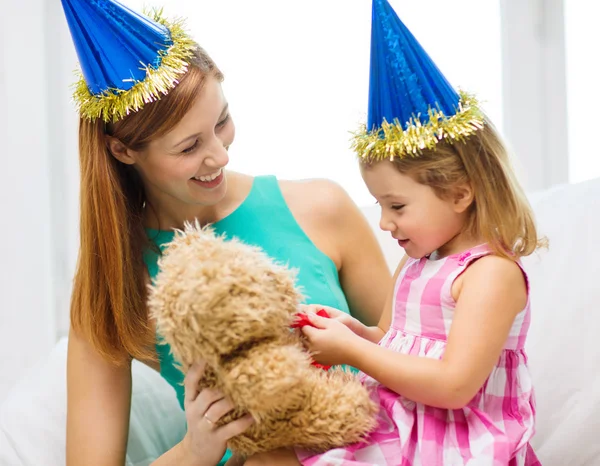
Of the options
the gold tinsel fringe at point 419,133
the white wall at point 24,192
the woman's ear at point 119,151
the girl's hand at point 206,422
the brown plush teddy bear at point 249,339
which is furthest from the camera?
the white wall at point 24,192

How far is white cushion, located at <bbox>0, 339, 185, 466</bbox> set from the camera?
1.43 meters

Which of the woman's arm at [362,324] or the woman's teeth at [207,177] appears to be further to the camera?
the woman's teeth at [207,177]

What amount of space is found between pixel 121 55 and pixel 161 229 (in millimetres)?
393

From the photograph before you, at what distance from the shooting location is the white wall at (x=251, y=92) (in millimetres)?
2324

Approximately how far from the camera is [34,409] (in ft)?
5.00

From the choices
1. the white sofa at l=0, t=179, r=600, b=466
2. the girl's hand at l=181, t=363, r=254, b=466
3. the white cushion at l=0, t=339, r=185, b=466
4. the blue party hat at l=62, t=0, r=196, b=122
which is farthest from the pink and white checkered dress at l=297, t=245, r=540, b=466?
the white cushion at l=0, t=339, r=185, b=466

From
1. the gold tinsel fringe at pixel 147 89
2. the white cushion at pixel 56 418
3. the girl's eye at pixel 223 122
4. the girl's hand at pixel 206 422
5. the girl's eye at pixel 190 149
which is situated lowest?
the white cushion at pixel 56 418

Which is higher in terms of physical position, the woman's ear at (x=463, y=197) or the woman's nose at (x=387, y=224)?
the woman's ear at (x=463, y=197)

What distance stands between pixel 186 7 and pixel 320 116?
64 centimetres

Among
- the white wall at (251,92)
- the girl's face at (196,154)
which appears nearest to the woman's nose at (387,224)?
the girl's face at (196,154)

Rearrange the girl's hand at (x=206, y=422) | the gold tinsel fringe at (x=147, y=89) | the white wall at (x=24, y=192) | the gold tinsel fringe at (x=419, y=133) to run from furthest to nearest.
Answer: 1. the white wall at (x=24, y=192)
2. the gold tinsel fringe at (x=147, y=89)
3. the gold tinsel fringe at (x=419, y=133)
4. the girl's hand at (x=206, y=422)

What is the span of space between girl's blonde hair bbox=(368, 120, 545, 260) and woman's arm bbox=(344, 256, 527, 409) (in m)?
0.06

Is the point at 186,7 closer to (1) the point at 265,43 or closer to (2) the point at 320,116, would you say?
(1) the point at 265,43

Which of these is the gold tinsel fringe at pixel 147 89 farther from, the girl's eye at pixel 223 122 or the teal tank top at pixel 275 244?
the teal tank top at pixel 275 244
